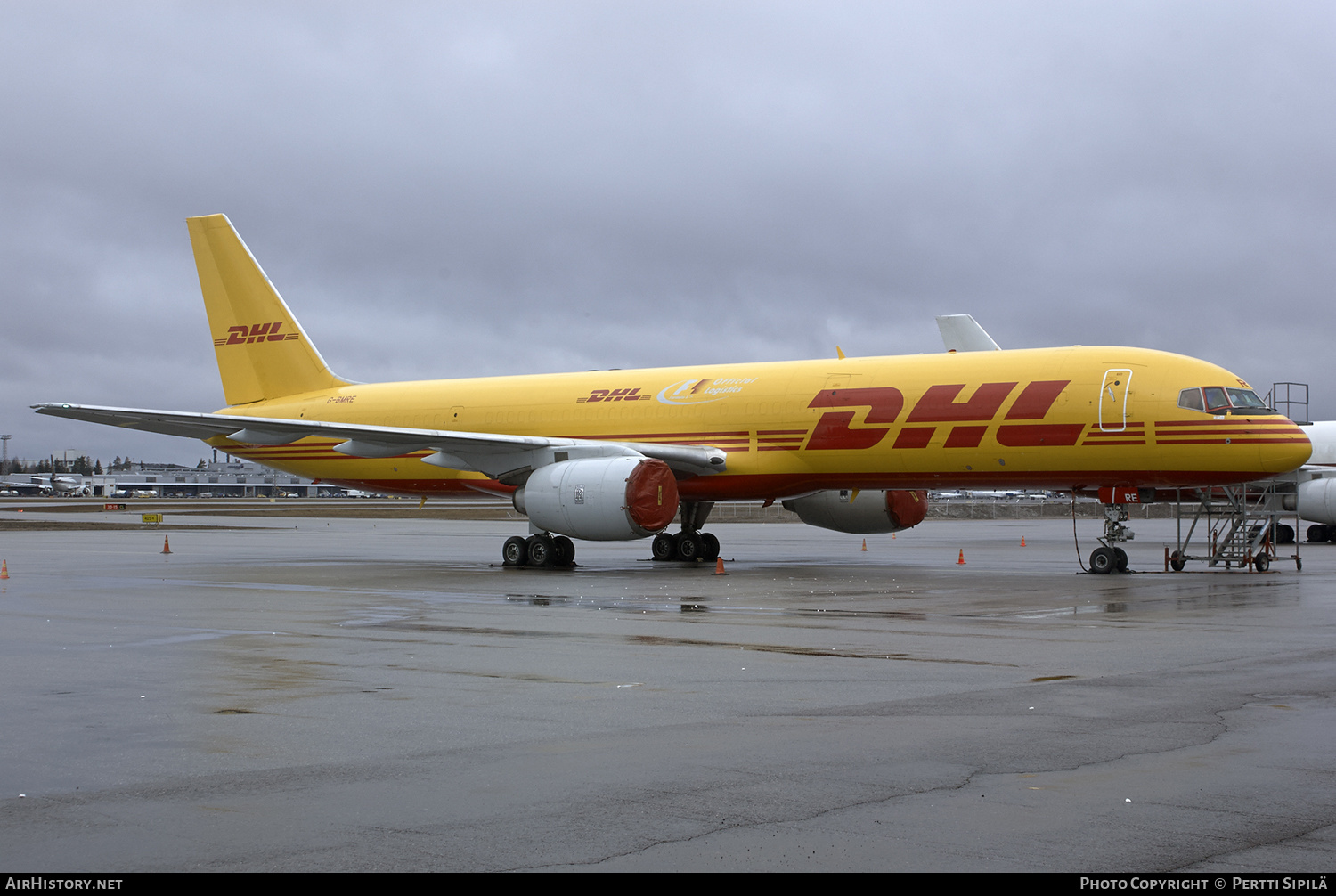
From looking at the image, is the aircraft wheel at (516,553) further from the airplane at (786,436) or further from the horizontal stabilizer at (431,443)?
the horizontal stabilizer at (431,443)

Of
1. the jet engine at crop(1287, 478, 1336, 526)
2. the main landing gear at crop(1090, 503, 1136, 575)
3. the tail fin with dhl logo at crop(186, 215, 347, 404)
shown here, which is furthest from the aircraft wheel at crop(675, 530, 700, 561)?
the jet engine at crop(1287, 478, 1336, 526)

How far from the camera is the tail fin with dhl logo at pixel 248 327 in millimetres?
30844

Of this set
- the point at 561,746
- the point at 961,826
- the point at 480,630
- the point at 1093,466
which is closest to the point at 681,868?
Answer: the point at 961,826

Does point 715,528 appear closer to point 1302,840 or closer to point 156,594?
point 156,594

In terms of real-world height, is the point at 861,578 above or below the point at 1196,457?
below

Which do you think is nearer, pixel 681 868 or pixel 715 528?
pixel 681 868

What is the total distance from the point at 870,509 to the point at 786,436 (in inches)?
180

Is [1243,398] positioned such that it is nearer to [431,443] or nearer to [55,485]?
[431,443]

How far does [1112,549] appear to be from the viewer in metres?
21.8

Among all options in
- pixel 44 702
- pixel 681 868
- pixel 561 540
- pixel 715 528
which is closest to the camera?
pixel 681 868

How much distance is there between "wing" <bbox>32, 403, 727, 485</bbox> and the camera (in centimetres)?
2325

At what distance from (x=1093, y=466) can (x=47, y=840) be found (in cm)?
1878

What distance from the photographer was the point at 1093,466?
20922 mm

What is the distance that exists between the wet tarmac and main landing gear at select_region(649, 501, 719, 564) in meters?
9.84
